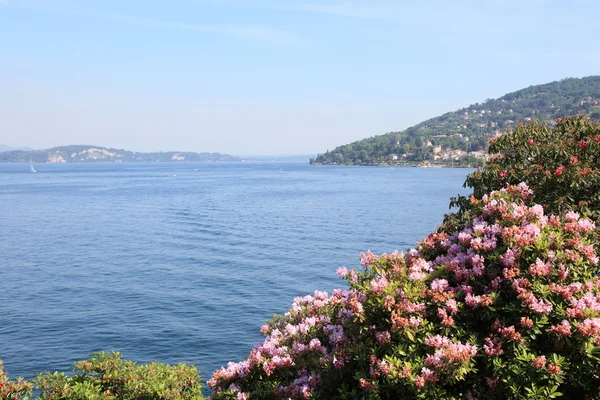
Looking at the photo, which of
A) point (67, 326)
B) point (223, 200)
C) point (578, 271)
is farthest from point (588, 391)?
point (223, 200)

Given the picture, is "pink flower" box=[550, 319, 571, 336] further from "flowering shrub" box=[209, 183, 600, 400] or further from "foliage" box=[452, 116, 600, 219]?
"foliage" box=[452, 116, 600, 219]

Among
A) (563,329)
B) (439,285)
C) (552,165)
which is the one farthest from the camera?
(552,165)

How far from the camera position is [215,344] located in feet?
78.1

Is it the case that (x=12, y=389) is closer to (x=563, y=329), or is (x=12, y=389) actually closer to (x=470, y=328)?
(x=470, y=328)

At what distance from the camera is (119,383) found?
9781 mm

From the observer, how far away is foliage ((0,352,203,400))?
369 inches

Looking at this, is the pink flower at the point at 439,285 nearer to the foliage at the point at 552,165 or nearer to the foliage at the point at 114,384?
the foliage at the point at 552,165

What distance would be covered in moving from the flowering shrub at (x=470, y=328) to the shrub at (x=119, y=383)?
139 centimetres

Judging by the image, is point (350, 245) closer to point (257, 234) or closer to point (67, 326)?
point (257, 234)

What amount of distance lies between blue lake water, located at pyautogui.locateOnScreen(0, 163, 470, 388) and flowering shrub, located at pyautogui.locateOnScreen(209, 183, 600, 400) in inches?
542

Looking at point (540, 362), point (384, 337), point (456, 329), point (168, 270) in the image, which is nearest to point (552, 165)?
point (456, 329)

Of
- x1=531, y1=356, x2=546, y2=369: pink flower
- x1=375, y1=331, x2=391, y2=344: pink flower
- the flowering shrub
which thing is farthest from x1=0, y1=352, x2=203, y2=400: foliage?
x1=531, y1=356, x2=546, y2=369: pink flower

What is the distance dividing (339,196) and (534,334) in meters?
88.5

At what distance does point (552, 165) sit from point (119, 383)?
31.1ft
